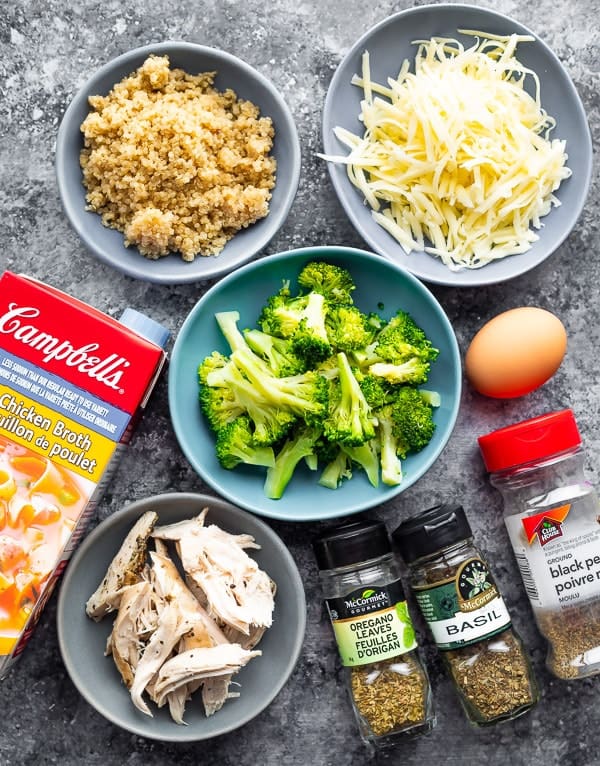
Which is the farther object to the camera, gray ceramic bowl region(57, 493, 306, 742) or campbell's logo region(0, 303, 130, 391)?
gray ceramic bowl region(57, 493, 306, 742)

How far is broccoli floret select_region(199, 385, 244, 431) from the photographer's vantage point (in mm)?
1685

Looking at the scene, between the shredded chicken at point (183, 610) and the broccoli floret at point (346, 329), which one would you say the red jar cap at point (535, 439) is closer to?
the broccoli floret at point (346, 329)

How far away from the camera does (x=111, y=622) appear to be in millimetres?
1708

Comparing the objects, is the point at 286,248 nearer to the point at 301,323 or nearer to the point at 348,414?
the point at 301,323

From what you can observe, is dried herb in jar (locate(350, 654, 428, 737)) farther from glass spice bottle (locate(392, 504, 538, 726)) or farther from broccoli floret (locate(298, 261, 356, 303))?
broccoli floret (locate(298, 261, 356, 303))

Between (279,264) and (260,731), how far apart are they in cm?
107

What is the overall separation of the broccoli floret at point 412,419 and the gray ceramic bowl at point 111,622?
0.35 meters

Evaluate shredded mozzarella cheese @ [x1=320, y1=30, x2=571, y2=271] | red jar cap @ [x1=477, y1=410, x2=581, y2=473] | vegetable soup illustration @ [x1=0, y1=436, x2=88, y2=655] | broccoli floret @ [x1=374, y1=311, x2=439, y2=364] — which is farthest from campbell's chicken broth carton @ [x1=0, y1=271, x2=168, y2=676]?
red jar cap @ [x1=477, y1=410, x2=581, y2=473]

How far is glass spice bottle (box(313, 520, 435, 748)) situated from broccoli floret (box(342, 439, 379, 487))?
0.10 m

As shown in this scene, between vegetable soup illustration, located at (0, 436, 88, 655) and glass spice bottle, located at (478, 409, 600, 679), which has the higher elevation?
vegetable soup illustration, located at (0, 436, 88, 655)

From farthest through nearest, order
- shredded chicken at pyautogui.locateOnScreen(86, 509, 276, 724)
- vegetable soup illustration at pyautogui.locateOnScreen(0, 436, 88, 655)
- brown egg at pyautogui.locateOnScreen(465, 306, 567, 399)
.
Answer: brown egg at pyautogui.locateOnScreen(465, 306, 567, 399)
shredded chicken at pyautogui.locateOnScreen(86, 509, 276, 724)
vegetable soup illustration at pyautogui.locateOnScreen(0, 436, 88, 655)

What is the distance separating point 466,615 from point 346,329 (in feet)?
2.17

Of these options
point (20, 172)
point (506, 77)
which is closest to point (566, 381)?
point (506, 77)

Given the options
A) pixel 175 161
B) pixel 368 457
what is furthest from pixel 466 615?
pixel 175 161
